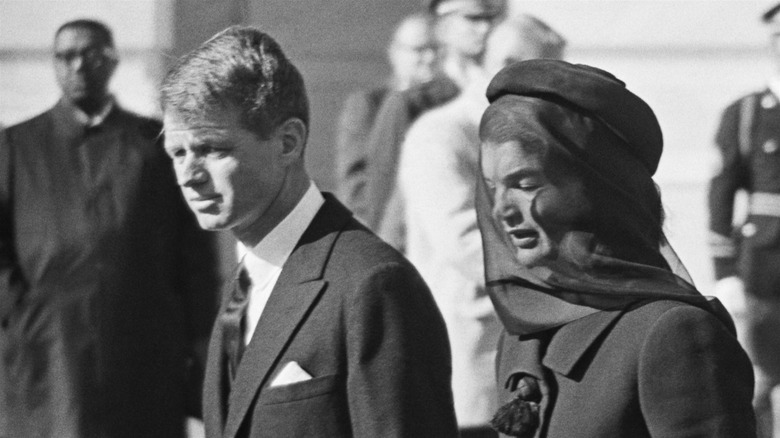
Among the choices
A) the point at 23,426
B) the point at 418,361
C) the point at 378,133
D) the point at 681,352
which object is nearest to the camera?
the point at 681,352

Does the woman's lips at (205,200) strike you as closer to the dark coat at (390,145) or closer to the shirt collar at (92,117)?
the shirt collar at (92,117)

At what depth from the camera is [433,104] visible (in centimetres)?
666

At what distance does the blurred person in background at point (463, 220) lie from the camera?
5.23 meters

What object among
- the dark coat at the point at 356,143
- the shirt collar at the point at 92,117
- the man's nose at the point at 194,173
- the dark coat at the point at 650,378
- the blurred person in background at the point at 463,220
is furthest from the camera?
the dark coat at the point at 356,143

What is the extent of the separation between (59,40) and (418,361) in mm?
2877

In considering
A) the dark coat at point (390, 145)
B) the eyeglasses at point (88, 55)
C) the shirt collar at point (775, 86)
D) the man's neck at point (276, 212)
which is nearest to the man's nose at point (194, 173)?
the man's neck at point (276, 212)

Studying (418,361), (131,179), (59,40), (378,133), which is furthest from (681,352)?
(378,133)

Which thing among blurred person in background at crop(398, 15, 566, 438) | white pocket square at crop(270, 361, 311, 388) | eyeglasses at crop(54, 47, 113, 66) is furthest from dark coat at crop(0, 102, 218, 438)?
white pocket square at crop(270, 361, 311, 388)

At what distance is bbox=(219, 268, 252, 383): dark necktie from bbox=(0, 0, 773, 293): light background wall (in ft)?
17.5

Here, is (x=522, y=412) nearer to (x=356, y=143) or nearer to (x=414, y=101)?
(x=414, y=101)

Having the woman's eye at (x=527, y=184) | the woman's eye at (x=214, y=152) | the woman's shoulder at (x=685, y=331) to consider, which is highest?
the woman's eye at (x=527, y=184)

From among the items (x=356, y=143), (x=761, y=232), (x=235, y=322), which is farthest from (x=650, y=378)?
(x=356, y=143)

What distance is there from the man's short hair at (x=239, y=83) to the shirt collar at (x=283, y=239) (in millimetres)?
151

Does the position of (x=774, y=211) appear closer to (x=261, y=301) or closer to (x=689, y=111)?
(x=689, y=111)
